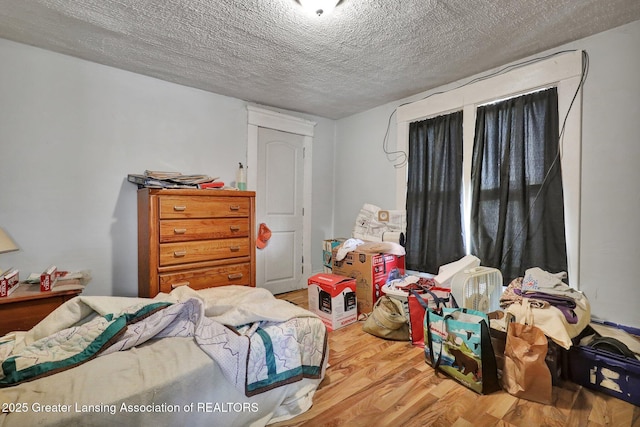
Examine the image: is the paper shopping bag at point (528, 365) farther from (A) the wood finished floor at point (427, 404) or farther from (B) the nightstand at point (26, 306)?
(B) the nightstand at point (26, 306)

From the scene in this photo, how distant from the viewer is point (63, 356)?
1.14 metres

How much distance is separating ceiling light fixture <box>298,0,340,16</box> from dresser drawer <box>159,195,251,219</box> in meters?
1.52

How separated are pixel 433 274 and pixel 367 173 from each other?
1.42m

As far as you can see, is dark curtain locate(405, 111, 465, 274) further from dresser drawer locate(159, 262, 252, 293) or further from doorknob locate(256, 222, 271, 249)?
dresser drawer locate(159, 262, 252, 293)

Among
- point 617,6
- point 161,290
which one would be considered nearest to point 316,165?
point 161,290

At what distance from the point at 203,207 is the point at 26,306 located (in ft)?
3.99

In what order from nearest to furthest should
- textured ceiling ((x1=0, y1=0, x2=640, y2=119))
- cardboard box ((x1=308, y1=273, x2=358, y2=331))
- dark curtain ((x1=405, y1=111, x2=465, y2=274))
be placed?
textured ceiling ((x1=0, y1=0, x2=640, y2=119)) → cardboard box ((x1=308, y1=273, x2=358, y2=331)) → dark curtain ((x1=405, y1=111, x2=465, y2=274))

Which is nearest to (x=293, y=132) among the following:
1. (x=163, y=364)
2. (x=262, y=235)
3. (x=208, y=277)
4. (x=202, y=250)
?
(x=262, y=235)

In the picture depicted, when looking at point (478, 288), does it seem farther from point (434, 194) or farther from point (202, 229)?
point (202, 229)

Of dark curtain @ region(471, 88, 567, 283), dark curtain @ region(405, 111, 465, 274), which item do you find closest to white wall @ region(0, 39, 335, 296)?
dark curtain @ region(405, 111, 465, 274)

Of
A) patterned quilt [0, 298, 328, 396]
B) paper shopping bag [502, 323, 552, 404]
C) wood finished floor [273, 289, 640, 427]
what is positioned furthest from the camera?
paper shopping bag [502, 323, 552, 404]

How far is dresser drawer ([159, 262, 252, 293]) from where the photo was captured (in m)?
2.18

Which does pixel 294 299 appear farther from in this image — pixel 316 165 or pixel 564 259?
pixel 564 259

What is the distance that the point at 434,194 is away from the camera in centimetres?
291
